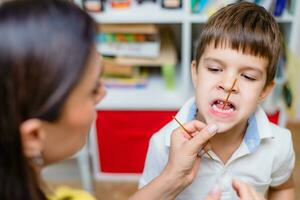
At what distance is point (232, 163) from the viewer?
97cm

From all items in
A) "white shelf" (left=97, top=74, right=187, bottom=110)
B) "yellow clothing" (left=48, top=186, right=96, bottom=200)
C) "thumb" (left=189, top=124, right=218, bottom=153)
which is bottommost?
"white shelf" (left=97, top=74, right=187, bottom=110)

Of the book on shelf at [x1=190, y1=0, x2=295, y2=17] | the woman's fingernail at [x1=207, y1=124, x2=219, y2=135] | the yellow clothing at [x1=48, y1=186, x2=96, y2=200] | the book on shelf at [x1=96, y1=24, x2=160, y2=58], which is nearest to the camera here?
the yellow clothing at [x1=48, y1=186, x2=96, y2=200]

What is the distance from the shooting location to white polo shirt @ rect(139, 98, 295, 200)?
0.97 metres

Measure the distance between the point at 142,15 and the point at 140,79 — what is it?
315 mm

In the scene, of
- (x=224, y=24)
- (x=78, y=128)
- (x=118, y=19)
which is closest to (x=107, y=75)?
(x=118, y=19)

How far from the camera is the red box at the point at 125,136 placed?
1.68 meters

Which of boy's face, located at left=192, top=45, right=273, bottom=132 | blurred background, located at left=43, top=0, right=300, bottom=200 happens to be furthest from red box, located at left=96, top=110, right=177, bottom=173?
boy's face, located at left=192, top=45, right=273, bottom=132

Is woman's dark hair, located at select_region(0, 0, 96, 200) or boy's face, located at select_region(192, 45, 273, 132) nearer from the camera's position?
woman's dark hair, located at select_region(0, 0, 96, 200)

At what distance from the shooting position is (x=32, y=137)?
63cm

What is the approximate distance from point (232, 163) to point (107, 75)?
903 millimetres

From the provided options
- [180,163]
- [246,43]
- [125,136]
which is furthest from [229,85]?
[125,136]

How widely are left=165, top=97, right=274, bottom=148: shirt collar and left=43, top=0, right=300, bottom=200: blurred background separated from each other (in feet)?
1.92

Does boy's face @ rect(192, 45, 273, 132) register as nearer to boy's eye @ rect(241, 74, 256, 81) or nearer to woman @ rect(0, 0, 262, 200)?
boy's eye @ rect(241, 74, 256, 81)

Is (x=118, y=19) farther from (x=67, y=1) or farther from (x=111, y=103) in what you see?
(x=67, y=1)
